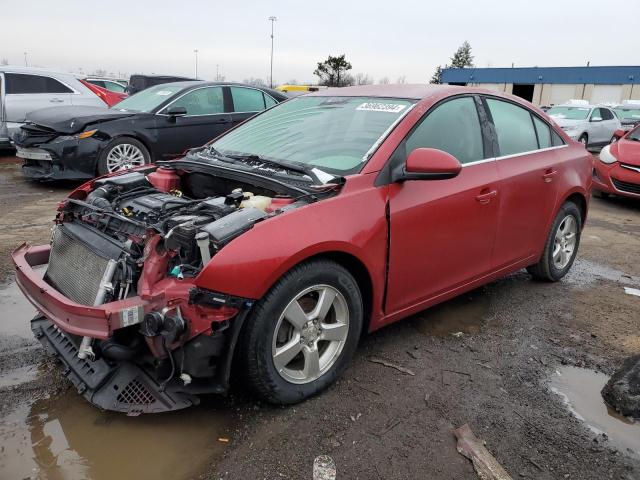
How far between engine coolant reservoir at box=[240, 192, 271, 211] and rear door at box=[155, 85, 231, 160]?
5.40 m

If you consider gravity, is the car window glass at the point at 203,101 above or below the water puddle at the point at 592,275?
above

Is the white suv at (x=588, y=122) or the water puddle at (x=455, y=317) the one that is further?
the white suv at (x=588, y=122)

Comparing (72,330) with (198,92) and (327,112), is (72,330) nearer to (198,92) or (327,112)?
(327,112)

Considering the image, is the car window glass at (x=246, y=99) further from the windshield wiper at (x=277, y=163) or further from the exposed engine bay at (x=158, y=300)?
the exposed engine bay at (x=158, y=300)

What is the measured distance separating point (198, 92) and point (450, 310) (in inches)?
232

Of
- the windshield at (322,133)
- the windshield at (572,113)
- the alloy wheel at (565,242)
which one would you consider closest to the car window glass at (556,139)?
the alloy wheel at (565,242)

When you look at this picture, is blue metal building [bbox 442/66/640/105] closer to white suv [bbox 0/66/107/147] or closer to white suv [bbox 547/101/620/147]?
white suv [bbox 547/101/620/147]

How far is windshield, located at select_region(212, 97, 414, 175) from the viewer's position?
325cm

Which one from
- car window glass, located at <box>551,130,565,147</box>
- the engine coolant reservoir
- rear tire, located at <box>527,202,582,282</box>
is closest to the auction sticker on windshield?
the engine coolant reservoir

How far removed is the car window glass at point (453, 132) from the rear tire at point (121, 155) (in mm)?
5372

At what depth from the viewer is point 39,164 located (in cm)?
781

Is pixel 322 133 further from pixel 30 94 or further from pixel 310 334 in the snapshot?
pixel 30 94

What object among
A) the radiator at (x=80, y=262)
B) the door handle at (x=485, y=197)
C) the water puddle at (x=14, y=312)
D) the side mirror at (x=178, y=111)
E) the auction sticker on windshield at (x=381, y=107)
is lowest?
the water puddle at (x=14, y=312)

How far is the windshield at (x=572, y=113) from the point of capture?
1580cm
